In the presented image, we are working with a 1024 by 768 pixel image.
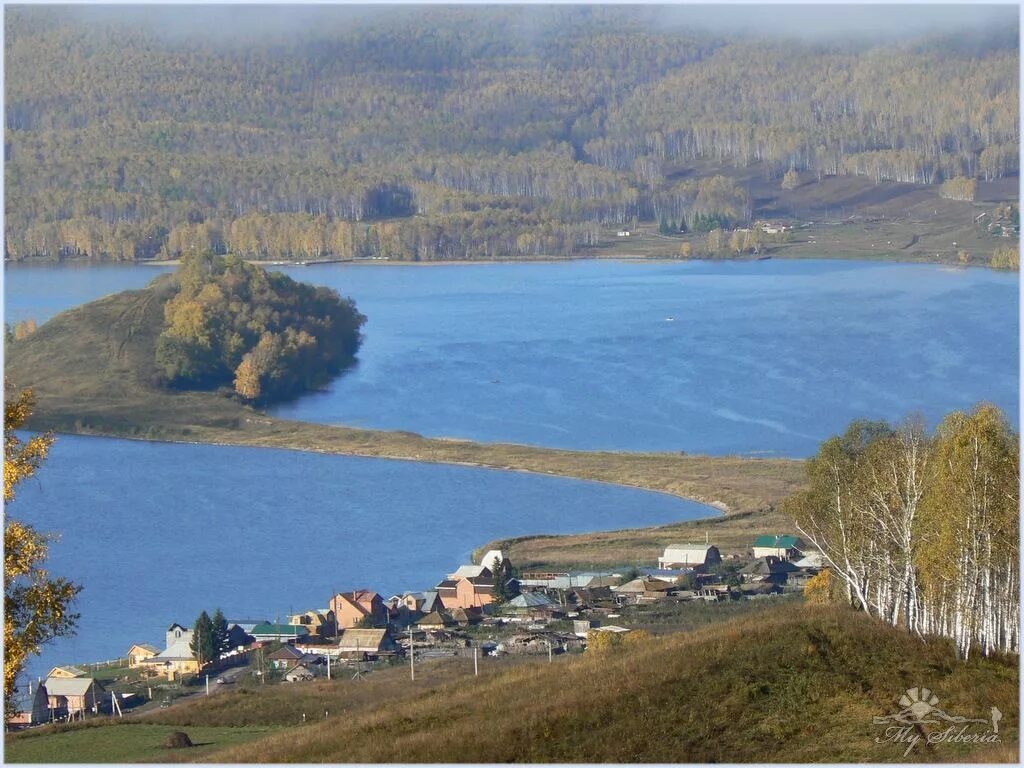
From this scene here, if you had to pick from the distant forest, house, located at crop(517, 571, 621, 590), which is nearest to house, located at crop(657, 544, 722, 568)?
house, located at crop(517, 571, 621, 590)

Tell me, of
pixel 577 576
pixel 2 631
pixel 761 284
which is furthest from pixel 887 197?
pixel 2 631

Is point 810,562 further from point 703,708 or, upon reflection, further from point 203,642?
point 703,708

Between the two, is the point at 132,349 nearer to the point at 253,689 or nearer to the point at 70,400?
the point at 70,400

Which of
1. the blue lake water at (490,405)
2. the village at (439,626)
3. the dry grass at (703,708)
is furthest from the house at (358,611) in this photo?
the dry grass at (703,708)

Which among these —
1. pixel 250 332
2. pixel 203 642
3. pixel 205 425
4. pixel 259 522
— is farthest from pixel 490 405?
pixel 203 642

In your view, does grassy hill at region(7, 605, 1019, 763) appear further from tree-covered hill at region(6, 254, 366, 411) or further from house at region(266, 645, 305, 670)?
tree-covered hill at region(6, 254, 366, 411)

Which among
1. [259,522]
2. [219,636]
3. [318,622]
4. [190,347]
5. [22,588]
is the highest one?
[22,588]
